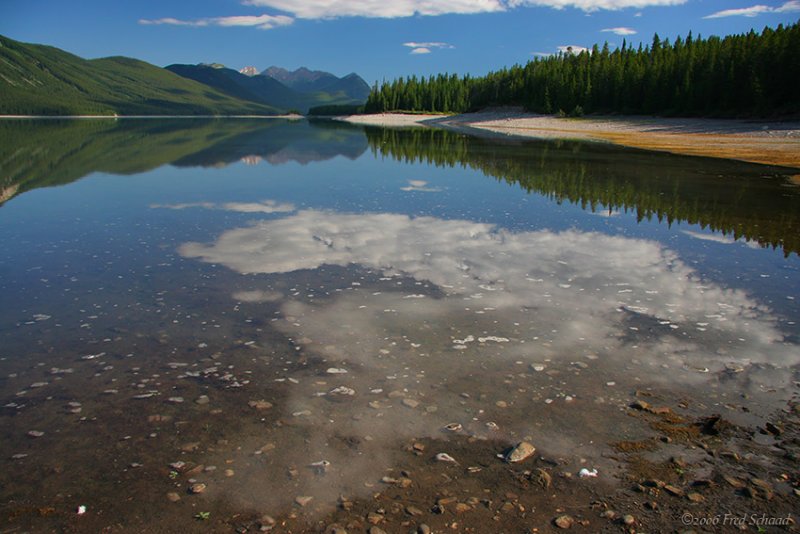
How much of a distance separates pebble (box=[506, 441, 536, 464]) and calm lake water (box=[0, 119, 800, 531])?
0.67 ft

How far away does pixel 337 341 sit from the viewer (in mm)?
9141

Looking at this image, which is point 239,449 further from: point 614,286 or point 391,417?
point 614,286

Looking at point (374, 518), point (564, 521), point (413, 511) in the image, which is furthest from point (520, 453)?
point (374, 518)

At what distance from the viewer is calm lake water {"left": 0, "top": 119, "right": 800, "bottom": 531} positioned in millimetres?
6004

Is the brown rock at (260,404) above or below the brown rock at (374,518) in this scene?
above

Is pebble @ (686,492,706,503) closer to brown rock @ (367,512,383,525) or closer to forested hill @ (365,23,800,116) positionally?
brown rock @ (367,512,383,525)

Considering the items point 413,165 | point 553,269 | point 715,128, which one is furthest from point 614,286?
point 715,128

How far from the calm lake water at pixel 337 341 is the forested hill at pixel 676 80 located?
7997 cm

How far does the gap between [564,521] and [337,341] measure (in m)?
4.93

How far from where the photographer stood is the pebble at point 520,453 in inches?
241

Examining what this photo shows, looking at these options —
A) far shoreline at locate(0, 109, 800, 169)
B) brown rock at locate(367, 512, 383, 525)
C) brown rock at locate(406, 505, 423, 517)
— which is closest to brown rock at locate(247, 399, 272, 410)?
brown rock at locate(367, 512, 383, 525)

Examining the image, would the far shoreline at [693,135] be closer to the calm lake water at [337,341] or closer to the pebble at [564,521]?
the calm lake water at [337,341]

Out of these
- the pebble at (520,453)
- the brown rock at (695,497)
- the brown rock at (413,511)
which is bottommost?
the brown rock at (695,497)

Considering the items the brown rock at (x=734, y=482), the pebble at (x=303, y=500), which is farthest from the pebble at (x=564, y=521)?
the pebble at (x=303, y=500)
